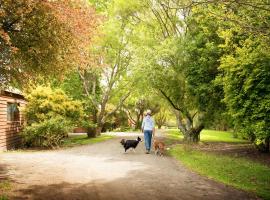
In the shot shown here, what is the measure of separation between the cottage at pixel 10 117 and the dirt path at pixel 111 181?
6.03 metres

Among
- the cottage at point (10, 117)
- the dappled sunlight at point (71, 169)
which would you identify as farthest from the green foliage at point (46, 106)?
the dappled sunlight at point (71, 169)

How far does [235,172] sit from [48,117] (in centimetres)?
1375

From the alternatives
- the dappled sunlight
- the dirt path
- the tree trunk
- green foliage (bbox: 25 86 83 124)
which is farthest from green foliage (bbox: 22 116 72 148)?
the tree trunk

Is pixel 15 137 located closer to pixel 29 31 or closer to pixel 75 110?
pixel 75 110

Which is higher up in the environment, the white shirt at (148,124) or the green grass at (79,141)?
the white shirt at (148,124)

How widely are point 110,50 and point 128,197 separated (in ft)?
80.2

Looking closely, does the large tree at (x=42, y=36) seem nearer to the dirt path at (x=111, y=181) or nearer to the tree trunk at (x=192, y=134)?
the dirt path at (x=111, y=181)

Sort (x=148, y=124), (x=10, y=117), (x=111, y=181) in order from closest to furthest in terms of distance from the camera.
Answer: (x=111, y=181) < (x=148, y=124) < (x=10, y=117)

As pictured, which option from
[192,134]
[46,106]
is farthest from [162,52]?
[46,106]

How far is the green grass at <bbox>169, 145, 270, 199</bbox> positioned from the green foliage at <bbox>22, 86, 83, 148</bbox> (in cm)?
865

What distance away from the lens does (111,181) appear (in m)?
10.3

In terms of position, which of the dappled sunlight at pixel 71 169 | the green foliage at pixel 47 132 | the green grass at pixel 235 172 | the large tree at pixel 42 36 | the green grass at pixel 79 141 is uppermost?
the large tree at pixel 42 36

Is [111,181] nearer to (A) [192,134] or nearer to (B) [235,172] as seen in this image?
(B) [235,172]

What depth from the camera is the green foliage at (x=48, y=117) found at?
21047 mm
